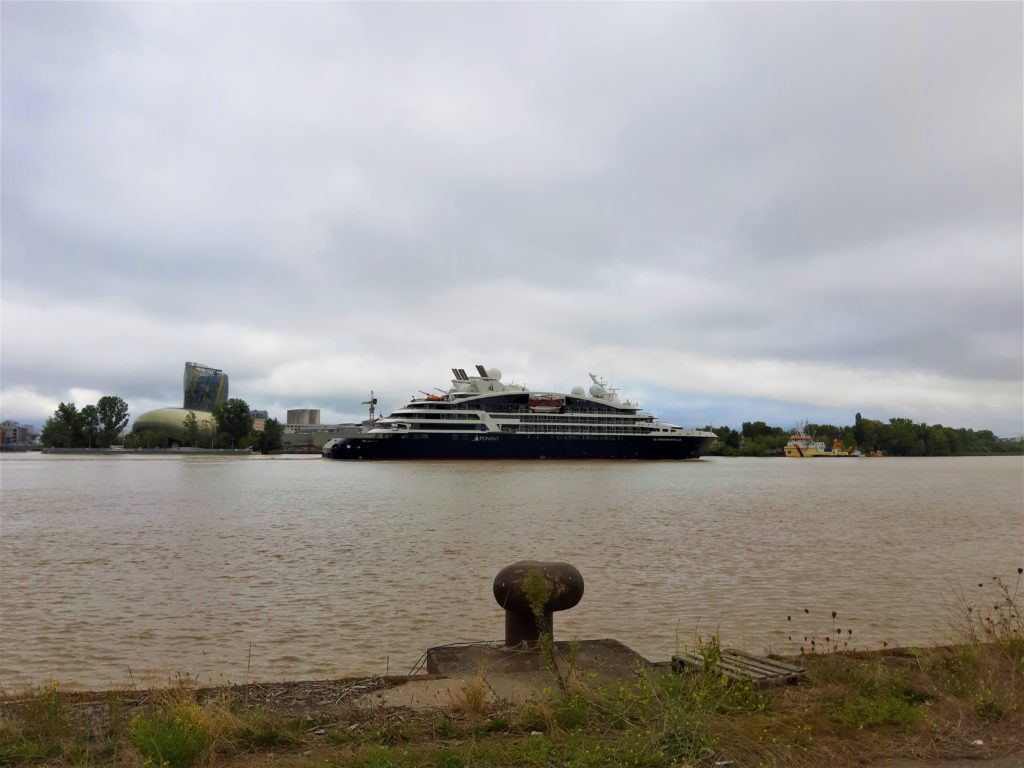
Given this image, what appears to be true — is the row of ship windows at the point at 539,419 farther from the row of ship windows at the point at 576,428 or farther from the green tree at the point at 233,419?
the green tree at the point at 233,419

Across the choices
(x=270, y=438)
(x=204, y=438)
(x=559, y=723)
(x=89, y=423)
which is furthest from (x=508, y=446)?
(x=204, y=438)

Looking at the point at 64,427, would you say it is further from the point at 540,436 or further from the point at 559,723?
the point at 559,723

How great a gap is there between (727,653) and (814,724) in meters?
2.13

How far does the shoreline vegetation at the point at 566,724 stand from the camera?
4258 millimetres

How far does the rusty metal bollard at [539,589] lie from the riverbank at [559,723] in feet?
2.48

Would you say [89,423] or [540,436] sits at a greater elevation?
→ [89,423]

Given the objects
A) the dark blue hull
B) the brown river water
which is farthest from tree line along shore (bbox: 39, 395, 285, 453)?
the brown river water

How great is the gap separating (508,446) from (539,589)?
82710mm

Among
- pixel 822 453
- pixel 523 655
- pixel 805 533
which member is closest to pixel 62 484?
pixel 805 533

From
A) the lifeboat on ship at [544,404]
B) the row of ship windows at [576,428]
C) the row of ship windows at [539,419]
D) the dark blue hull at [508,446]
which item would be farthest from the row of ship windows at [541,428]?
the lifeboat on ship at [544,404]

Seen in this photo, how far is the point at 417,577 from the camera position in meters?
14.5

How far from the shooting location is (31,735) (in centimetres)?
473

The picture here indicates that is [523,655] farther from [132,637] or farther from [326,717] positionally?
[132,637]

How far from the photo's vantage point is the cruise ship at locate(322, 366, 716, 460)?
8706 centimetres
